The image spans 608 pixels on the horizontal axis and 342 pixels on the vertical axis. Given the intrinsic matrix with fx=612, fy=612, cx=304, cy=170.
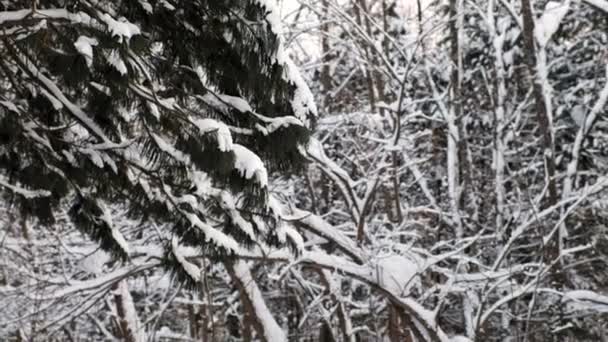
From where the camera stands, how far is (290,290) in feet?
40.2

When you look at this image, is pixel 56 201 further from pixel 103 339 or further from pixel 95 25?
pixel 103 339

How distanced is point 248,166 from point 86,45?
1057mm

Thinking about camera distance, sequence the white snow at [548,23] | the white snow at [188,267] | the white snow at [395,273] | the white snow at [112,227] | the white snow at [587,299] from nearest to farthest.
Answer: the white snow at [188,267], the white snow at [112,227], the white snow at [395,273], the white snow at [587,299], the white snow at [548,23]

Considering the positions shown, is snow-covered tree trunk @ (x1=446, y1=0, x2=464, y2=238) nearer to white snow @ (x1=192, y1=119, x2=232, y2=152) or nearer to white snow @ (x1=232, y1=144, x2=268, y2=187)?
white snow @ (x1=232, y1=144, x2=268, y2=187)

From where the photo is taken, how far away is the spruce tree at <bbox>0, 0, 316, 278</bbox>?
3.43 meters

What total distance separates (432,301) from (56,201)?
5598mm

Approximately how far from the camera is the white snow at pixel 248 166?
342 centimetres

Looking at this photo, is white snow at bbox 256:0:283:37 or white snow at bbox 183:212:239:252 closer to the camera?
white snow at bbox 256:0:283:37

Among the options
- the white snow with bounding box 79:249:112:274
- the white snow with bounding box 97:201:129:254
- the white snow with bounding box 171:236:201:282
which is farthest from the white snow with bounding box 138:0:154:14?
the white snow with bounding box 79:249:112:274

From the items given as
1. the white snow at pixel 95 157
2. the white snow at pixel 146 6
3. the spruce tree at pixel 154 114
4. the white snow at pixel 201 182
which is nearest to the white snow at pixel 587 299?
the spruce tree at pixel 154 114

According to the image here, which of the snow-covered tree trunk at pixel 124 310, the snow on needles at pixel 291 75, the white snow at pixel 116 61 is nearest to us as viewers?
the white snow at pixel 116 61

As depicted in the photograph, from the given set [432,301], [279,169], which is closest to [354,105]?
[432,301]

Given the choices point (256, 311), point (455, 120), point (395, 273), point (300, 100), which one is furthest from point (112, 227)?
point (455, 120)

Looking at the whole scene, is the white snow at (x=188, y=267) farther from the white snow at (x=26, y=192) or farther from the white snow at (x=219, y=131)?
the white snow at (x=219, y=131)
